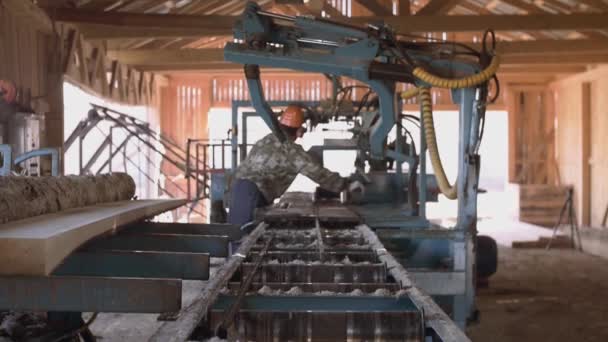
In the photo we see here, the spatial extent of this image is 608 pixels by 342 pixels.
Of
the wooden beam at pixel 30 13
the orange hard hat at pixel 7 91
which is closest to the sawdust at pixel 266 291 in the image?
the orange hard hat at pixel 7 91

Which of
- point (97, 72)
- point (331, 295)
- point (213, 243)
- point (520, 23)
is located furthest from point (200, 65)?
point (331, 295)

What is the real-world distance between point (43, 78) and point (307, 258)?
251 inches

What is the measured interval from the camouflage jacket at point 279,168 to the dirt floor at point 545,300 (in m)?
2.29

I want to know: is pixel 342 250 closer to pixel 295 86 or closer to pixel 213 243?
pixel 213 243

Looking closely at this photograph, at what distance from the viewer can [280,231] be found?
501cm

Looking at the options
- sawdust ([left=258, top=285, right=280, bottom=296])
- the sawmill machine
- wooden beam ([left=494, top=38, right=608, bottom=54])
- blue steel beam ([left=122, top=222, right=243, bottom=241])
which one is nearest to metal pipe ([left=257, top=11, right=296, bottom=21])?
the sawmill machine

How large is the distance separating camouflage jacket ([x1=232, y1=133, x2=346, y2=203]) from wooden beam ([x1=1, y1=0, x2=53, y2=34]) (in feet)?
10.2

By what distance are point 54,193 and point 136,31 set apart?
7367 millimetres

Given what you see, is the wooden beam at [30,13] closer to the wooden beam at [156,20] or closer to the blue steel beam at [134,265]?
the wooden beam at [156,20]

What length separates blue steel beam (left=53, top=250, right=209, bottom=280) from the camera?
307cm

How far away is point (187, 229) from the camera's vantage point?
448 centimetres

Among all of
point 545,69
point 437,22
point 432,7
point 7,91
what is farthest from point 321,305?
point 545,69

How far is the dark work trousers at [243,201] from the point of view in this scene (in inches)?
257

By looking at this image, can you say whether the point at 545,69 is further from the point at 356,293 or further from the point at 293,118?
the point at 356,293
